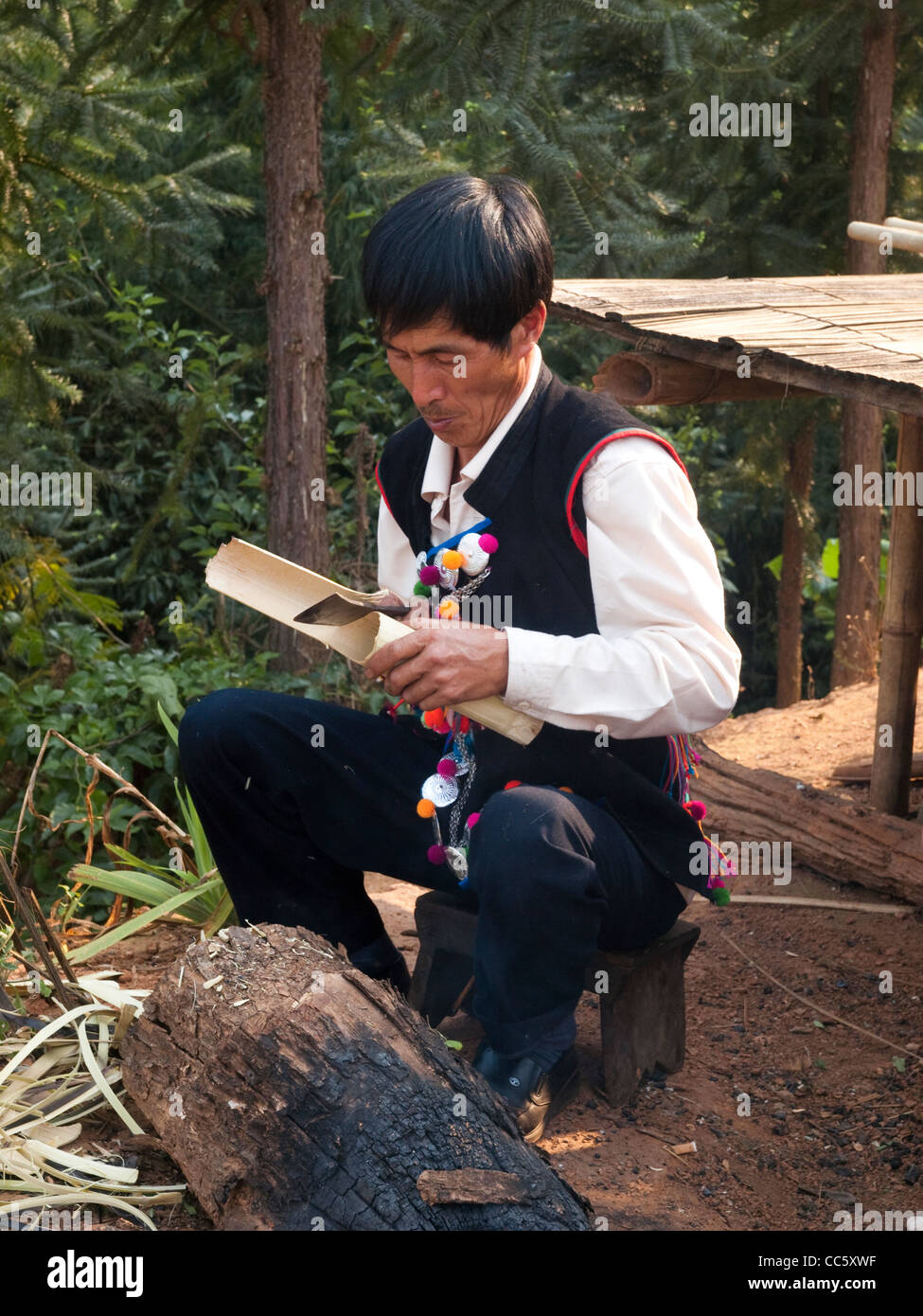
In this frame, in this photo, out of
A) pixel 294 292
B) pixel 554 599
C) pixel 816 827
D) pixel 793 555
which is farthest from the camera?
pixel 793 555

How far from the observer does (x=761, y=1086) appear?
3.03m

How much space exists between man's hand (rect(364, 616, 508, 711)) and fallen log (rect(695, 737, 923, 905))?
7.59ft

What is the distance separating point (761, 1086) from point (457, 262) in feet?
6.66

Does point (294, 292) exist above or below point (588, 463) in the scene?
above

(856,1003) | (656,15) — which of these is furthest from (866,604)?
(856,1003)

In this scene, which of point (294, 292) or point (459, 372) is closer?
point (459, 372)

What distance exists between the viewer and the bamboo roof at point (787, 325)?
301cm

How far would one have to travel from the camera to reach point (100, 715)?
495 centimetres

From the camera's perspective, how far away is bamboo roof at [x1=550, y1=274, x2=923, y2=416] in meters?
3.01

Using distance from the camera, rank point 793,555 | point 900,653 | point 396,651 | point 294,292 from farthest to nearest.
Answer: point 793,555 < point 294,292 < point 900,653 < point 396,651

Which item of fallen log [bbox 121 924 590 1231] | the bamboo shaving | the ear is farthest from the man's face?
the bamboo shaving

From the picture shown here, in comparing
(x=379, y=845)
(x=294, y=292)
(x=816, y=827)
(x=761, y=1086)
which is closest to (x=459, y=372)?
(x=379, y=845)

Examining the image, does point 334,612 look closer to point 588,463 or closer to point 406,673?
point 406,673
